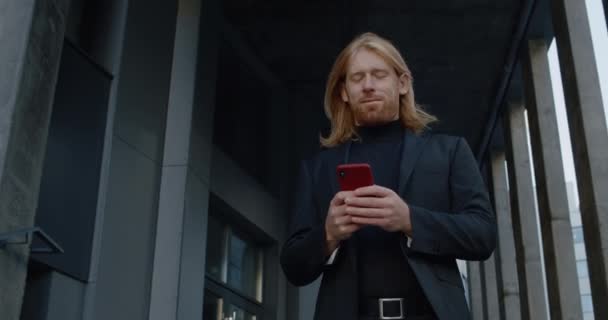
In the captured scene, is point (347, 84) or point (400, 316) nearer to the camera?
point (400, 316)

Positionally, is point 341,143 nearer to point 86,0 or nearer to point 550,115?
point 86,0

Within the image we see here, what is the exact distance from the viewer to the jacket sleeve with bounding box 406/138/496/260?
203 cm

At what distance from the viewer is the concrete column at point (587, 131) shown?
9.99 metres

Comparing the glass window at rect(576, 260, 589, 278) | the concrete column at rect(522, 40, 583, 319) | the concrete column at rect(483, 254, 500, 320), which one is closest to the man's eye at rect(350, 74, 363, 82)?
the concrete column at rect(522, 40, 583, 319)

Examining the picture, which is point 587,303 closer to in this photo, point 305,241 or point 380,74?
point 380,74

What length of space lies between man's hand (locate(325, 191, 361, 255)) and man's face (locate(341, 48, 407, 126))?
424 mm

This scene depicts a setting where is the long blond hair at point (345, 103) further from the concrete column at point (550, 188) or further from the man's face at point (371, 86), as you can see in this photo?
the concrete column at point (550, 188)

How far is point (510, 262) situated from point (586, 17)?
903cm

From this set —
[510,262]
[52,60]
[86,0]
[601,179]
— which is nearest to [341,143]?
[52,60]

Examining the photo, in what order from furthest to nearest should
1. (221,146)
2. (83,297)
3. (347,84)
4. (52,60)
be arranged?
(221,146)
(83,297)
(52,60)
(347,84)

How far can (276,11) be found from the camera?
13984 millimetres

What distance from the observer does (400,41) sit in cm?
1505

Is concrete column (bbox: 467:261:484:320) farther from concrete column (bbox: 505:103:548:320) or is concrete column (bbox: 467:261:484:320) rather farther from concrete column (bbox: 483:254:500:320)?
concrete column (bbox: 505:103:548:320)

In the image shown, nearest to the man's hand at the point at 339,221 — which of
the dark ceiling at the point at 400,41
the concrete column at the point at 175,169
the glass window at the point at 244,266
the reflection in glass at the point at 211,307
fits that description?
the concrete column at the point at 175,169
